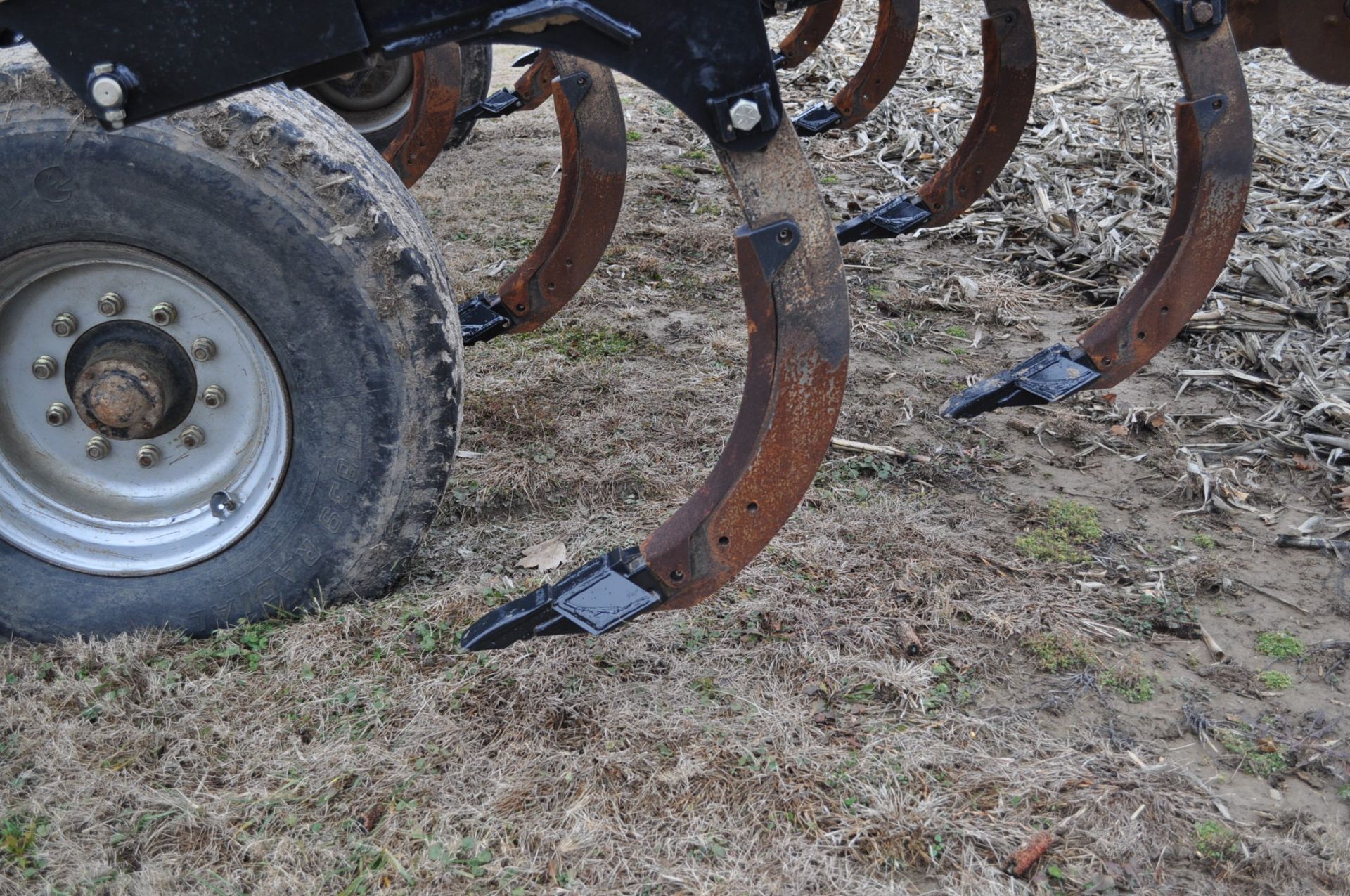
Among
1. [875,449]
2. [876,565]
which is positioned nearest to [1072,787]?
[876,565]

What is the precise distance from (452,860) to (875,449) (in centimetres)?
188

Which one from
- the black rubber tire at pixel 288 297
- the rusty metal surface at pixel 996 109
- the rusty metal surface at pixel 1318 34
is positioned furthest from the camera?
the rusty metal surface at pixel 996 109

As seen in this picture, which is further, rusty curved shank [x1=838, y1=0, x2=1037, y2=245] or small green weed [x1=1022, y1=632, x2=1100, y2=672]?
rusty curved shank [x1=838, y1=0, x2=1037, y2=245]

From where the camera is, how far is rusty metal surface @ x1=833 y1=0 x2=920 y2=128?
4.68 metres

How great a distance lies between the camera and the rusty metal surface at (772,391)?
1.73 metres

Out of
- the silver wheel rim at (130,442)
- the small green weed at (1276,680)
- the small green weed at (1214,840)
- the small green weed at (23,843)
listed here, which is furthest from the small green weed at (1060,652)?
the small green weed at (23,843)

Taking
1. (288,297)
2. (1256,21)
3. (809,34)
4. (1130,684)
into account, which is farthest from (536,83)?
(1130,684)

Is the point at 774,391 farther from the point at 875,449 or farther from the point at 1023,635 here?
the point at 875,449

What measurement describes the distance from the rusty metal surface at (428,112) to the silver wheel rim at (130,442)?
1969 mm

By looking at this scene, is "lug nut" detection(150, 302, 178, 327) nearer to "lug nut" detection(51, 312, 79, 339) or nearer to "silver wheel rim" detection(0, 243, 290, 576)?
"silver wheel rim" detection(0, 243, 290, 576)

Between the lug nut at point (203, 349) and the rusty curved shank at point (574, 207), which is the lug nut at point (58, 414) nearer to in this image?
the lug nut at point (203, 349)

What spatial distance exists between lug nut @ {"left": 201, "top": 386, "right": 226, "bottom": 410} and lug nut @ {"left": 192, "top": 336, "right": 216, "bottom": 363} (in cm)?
7

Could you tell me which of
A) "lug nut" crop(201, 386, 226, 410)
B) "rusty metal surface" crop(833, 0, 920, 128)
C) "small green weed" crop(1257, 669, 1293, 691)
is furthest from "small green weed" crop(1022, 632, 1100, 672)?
"rusty metal surface" crop(833, 0, 920, 128)

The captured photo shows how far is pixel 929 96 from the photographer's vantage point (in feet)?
22.5
